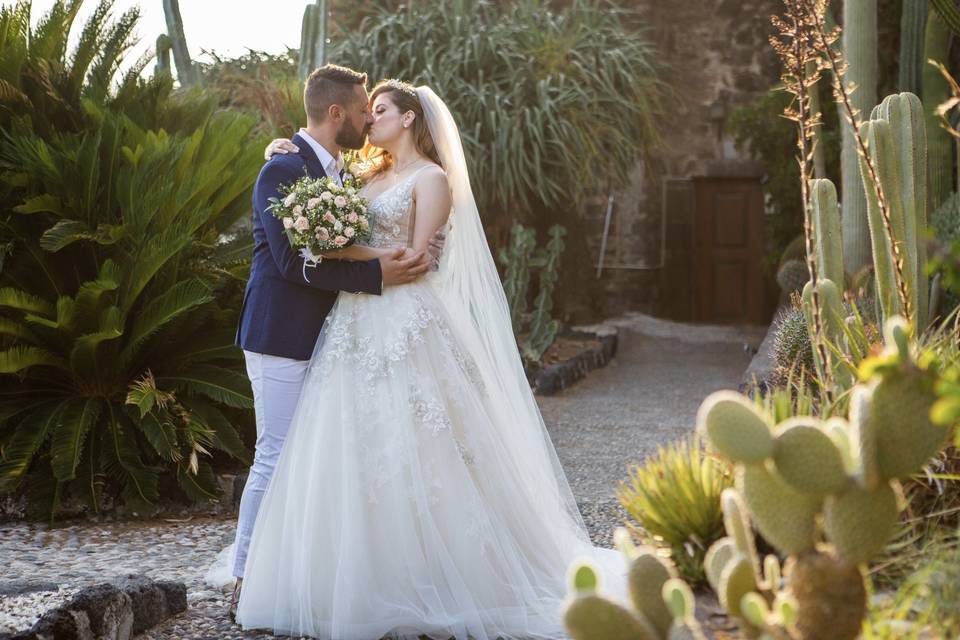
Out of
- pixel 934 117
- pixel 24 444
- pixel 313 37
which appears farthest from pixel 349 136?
pixel 313 37

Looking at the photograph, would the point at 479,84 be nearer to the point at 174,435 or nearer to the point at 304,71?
the point at 304,71

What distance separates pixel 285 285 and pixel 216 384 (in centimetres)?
186

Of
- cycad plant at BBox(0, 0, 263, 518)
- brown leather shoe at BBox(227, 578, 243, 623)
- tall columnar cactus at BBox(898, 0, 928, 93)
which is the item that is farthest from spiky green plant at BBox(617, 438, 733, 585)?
tall columnar cactus at BBox(898, 0, 928, 93)

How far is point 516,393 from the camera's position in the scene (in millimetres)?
4191

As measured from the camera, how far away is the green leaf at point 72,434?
5.20m

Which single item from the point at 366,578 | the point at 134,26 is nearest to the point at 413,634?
the point at 366,578

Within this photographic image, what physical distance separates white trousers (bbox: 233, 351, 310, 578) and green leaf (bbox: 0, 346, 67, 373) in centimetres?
193

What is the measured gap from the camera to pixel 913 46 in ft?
30.7

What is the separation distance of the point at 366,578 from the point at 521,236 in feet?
23.2

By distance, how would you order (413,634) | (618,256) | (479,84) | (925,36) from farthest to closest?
(618,256) < (479,84) < (925,36) < (413,634)

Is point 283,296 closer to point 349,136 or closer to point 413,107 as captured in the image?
point 349,136

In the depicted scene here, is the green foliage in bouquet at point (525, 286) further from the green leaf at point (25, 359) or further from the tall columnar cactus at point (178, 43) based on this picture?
the green leaf at point (25, 359)

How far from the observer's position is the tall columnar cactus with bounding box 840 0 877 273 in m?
7.60

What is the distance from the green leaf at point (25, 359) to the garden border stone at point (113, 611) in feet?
6.45
